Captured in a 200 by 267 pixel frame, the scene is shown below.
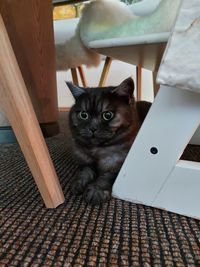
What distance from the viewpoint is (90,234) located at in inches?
21.1

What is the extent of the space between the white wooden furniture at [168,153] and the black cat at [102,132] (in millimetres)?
101

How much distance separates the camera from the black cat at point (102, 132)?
0.73 meters

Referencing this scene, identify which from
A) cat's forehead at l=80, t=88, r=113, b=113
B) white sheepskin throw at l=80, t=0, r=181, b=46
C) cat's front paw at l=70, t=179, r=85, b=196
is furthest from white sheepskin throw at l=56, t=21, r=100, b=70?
cat's front paw at l=70, t=179, r=85, b=196

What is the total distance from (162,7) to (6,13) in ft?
2.21

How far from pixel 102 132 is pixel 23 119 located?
25 cm

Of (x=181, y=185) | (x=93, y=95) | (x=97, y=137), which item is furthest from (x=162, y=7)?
(x=181, y=185)

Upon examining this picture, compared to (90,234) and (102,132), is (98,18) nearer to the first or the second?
(102,132)

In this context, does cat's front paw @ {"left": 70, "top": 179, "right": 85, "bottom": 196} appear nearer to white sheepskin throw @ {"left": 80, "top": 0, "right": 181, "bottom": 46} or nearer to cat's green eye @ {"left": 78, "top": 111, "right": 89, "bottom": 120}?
cat's green eye @ {"left": 78, "top": 111, "right": 89, "bottom": 120}

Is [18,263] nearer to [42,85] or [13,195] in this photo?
[13,195]

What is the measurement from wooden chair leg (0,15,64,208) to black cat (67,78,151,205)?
4.8 inches

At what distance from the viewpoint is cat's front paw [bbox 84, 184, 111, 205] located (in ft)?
2.17

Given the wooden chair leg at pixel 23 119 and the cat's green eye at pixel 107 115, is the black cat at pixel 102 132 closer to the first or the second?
the cat's green eye at pixel 107 115

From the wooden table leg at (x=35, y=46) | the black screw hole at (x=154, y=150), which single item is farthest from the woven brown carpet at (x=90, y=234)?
the wooden table leg at (x=35, y=46)

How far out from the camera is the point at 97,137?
73 cm
